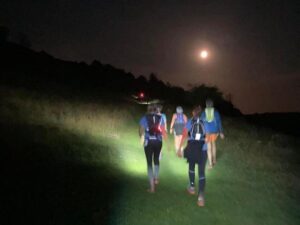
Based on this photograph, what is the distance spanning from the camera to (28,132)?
17391 mm

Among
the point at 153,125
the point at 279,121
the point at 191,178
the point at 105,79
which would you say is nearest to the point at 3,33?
the point at 105,79

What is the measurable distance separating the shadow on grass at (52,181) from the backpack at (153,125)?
5.99 ft

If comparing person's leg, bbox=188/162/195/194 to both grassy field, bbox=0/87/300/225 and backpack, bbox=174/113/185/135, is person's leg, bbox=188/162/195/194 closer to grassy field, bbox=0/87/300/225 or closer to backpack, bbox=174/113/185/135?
grassy field, bbox=0/87/300/225

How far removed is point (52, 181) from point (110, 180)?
1770 mm

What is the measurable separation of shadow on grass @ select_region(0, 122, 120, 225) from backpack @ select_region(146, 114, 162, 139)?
1825 millimetres

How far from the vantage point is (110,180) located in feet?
41.1

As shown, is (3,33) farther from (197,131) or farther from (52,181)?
(197,131)

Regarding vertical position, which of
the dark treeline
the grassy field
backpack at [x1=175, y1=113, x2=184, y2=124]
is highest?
the dark treeline

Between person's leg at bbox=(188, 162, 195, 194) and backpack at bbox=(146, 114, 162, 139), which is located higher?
backpack at bbox=(146, 114, 162, 139)

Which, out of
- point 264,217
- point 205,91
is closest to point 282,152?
point 264,217

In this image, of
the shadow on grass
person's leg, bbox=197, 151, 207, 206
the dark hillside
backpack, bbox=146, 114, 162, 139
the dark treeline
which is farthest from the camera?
the dark treeline

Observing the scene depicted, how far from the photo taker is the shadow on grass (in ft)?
30.3

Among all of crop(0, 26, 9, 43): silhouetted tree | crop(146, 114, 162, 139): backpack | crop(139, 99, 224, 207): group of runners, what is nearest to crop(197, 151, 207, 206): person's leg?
crop(139, 99, 224, 207): group of runners

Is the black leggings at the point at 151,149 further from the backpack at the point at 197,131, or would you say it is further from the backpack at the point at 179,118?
the backpack at the point at 179,118
